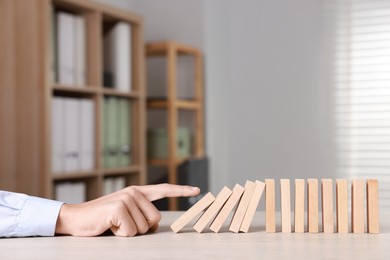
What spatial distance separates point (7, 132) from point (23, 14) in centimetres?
56

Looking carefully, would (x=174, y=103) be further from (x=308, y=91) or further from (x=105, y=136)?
(x=308, y=91)

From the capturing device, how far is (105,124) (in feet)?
12.3

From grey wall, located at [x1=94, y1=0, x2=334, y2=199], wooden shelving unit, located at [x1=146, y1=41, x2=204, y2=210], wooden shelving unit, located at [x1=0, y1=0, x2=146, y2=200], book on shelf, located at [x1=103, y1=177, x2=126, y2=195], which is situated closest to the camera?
wooden shelving unit, located at [x1=0, y1=0, x2=146, y2=200]

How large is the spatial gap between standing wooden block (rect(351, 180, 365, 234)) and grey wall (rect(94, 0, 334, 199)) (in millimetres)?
2818

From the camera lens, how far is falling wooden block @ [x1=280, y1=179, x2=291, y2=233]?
116cm

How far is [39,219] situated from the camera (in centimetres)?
118

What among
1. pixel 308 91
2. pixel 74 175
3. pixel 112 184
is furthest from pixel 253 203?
pixel 308 91

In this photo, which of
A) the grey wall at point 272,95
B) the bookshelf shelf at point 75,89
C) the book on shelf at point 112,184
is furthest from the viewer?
the grey wall at point 272,95

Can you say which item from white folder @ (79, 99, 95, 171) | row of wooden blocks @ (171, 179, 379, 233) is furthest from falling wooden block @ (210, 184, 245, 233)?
white folder @ (79, 99, 95, 171)

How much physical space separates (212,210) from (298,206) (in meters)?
0.15

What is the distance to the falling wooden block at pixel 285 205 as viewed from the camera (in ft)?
3.82

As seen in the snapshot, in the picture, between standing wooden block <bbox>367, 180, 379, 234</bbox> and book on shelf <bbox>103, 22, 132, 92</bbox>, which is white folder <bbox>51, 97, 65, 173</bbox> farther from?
standing wooden block <bbox>367, 180, 379, 234</bbox>

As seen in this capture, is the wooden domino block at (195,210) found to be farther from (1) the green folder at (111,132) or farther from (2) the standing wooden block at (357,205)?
(1) the green folder at (111,132)

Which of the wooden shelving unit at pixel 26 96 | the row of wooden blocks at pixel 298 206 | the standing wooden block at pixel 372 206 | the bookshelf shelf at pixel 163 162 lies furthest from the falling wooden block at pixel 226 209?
the bookshelf shelf at pixel 163 162
